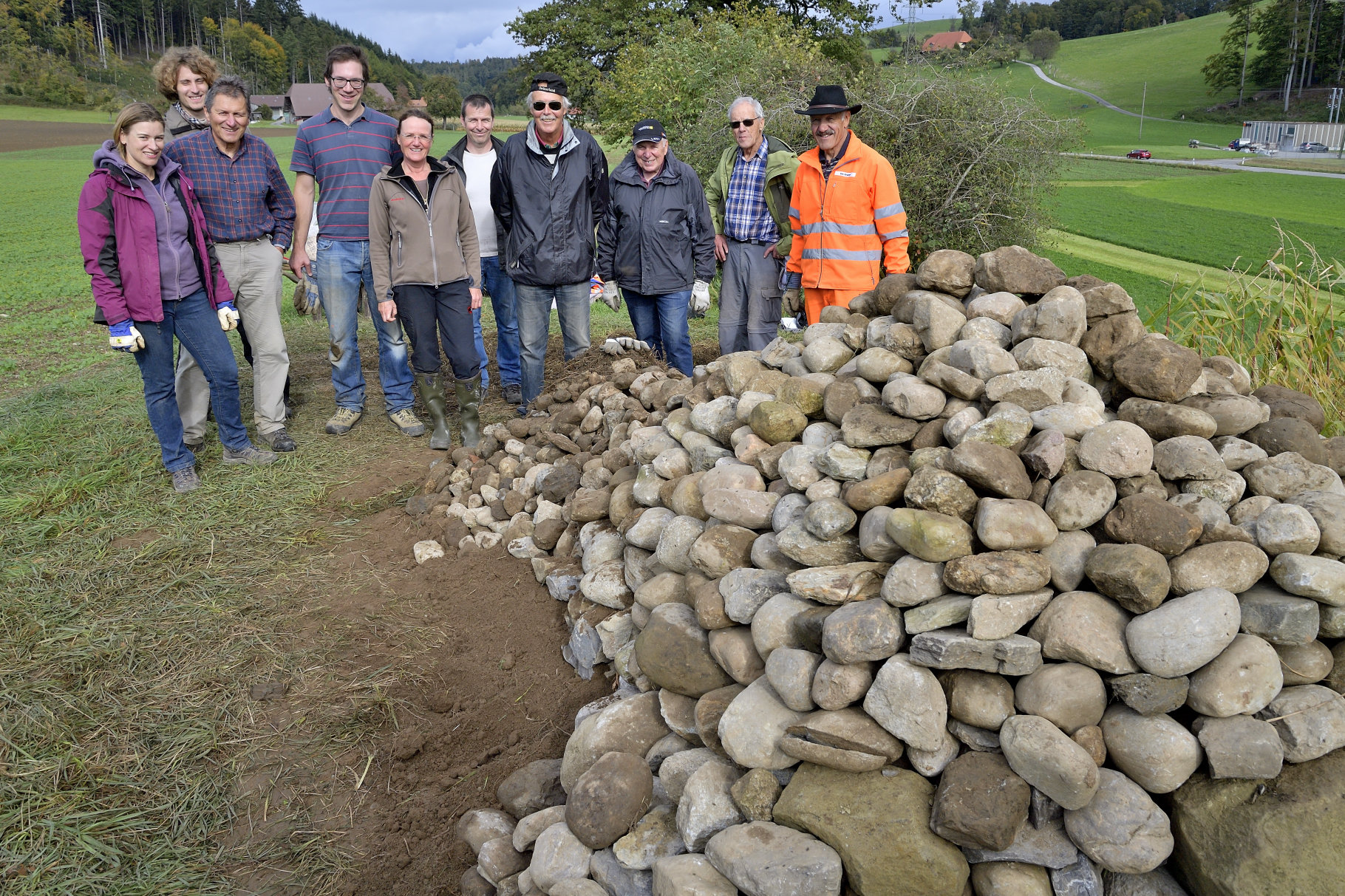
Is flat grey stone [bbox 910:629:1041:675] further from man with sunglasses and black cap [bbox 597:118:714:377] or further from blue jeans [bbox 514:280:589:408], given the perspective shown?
blue jeans [bbox 514:280:589:408]

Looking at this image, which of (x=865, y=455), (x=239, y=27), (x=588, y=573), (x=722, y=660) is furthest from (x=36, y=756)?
(x=239, y=27)

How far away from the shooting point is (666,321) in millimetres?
6242

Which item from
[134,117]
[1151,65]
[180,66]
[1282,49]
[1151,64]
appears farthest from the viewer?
[1151,64]

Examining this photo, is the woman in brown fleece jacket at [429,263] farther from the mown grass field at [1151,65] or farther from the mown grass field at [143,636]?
the mown grass field at [1151,65]

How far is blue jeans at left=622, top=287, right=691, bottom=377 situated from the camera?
6148 millimetres

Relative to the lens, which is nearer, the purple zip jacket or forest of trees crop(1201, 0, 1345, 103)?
the purple zip jacket

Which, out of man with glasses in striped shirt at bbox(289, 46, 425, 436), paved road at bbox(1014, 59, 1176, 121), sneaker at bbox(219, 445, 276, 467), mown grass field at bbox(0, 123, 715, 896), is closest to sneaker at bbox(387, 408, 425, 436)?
man with glasses in striped shirt at bbox(289, 46, 425, 436)

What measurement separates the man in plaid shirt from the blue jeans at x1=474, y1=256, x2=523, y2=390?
1.38 m

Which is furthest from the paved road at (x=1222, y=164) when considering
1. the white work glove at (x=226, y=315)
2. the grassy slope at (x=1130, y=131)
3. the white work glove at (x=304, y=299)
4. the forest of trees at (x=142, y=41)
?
the forest of trees at (x=142, y=41)

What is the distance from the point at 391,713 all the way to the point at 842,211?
3838 mm

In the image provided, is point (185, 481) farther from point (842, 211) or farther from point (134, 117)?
point (842, 211)

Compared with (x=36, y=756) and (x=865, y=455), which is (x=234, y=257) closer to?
(x=36, y=756)

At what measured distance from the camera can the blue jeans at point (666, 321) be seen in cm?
615

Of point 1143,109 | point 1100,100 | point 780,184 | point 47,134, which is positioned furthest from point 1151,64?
point 780,184
